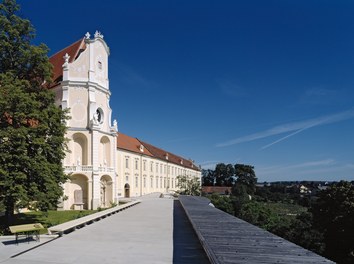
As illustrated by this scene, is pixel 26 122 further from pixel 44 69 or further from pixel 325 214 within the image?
pixel 325 214

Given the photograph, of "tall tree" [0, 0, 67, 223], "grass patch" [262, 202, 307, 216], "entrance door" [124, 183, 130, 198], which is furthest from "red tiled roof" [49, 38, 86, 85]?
"grass patch" [262, 202, 307, 216]

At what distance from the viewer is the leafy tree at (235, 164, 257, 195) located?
11275 centimetres

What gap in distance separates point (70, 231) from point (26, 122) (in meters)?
7.20

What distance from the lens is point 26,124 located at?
695 inches

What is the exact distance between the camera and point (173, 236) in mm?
12758

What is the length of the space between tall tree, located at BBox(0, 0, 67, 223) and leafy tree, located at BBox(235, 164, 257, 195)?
3895 inches

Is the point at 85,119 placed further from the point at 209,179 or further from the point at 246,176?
the point at 209,179

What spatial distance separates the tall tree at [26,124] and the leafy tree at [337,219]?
23831mm

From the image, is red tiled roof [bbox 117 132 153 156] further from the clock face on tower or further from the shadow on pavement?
the shadow on pavement

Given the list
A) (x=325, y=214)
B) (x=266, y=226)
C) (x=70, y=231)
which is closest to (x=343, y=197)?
(x=325, y=214)

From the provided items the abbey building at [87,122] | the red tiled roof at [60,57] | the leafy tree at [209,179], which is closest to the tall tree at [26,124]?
the abbey building at [87,122]

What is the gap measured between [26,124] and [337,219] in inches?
1087

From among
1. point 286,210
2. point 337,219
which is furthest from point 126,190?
point 286,210

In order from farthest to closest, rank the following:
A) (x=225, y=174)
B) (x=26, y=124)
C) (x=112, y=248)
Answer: (x=225, y=174)
(x=26, y=124)
(x=112, y=248)
